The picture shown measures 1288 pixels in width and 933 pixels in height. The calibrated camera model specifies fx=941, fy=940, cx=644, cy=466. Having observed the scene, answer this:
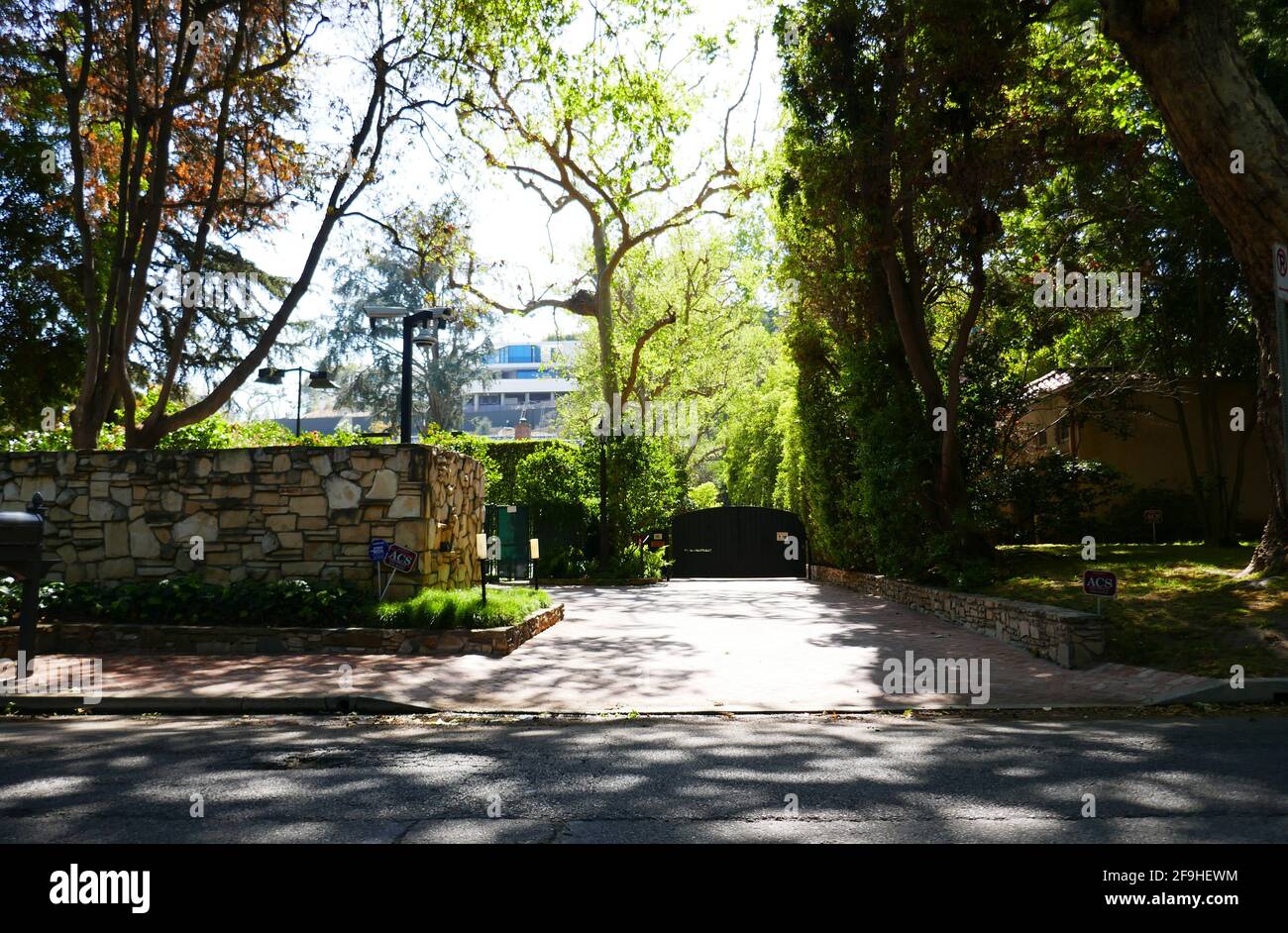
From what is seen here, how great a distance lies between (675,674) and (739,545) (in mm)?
18921

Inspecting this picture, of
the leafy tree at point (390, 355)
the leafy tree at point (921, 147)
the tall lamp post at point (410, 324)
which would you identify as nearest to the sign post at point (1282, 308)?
the leafy tree at point (921, 147)

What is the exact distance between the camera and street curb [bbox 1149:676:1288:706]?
814 centimetres

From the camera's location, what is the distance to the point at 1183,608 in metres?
10.6

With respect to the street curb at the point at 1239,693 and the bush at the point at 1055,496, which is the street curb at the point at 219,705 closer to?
the street curb at the point at 1239,693

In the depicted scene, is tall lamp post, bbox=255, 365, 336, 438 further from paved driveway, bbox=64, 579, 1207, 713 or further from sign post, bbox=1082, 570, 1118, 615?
sign post, bbox=1082, 570, 1118, 615

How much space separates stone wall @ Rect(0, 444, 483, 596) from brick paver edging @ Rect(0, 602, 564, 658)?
1274 millimetres

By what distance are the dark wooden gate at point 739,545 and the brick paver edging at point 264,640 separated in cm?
1775

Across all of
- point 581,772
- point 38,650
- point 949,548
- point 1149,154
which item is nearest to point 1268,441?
point 949,548

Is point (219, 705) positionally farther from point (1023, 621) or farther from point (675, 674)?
point (1023, 621)

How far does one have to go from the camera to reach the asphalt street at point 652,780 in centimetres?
434

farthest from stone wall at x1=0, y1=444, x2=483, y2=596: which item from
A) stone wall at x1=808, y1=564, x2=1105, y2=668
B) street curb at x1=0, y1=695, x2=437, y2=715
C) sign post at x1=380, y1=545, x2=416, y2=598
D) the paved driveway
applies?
stone wall at x1=808, y1=564, x2=1105, y2=668

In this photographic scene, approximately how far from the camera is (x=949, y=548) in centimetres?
1575

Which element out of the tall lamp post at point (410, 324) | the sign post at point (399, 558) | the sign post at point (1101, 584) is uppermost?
the tall lamp post at point (410, 324)

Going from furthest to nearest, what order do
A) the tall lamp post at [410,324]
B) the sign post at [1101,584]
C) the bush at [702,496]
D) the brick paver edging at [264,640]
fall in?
1. the bush at [702,496]
2. the tall lamp post at [410,324]
3. the brick paver edging at [264,640]
4. the sign post at [1101,584]
